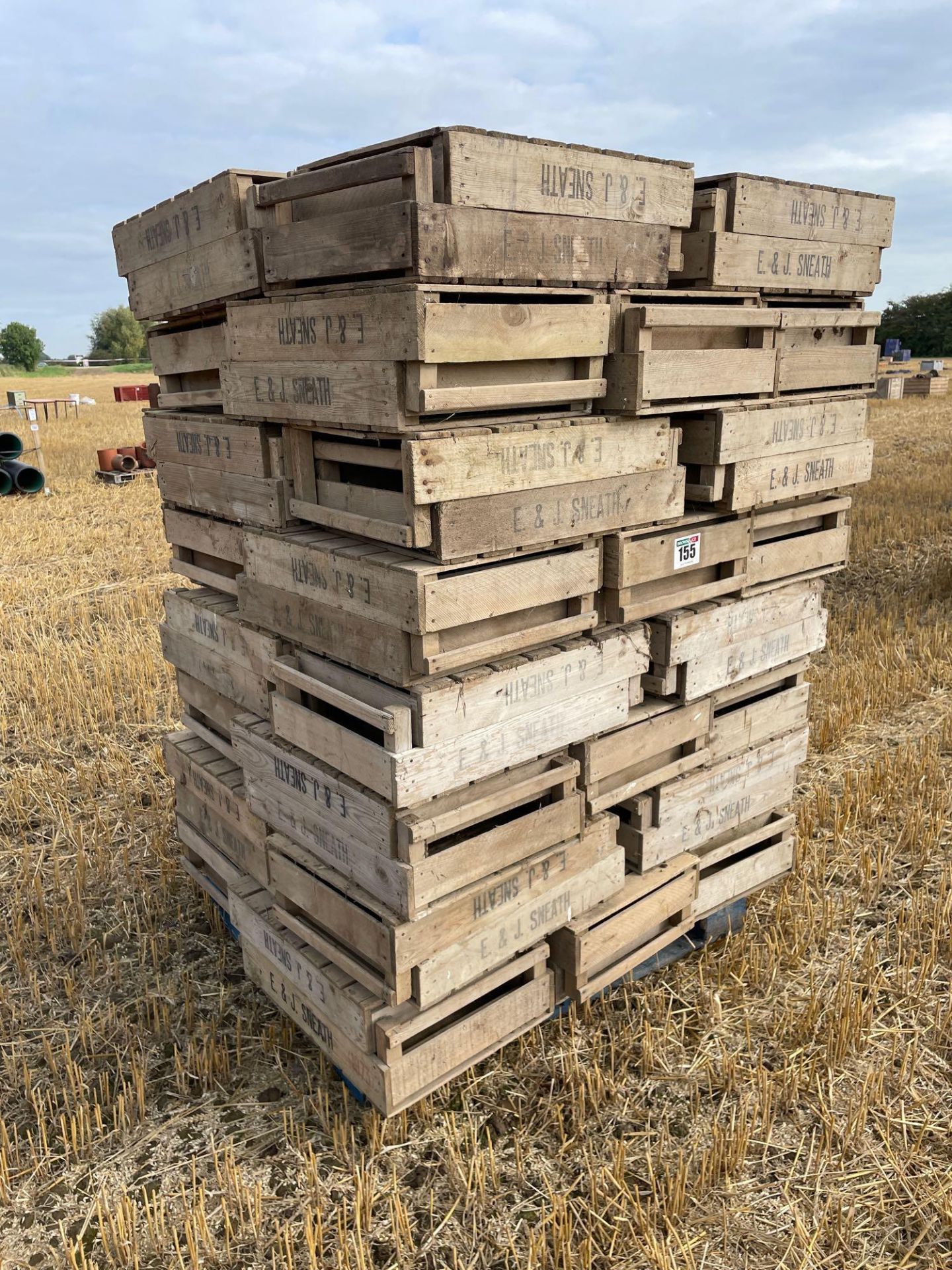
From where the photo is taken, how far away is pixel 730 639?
4.19 meters

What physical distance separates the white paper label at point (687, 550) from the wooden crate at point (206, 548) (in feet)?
5.82

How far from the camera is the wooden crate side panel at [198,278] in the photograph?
339cm

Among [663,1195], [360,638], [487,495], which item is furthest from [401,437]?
[663,1195]

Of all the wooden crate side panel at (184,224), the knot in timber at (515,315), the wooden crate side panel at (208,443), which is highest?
the wooden crate side panel at (184,224)

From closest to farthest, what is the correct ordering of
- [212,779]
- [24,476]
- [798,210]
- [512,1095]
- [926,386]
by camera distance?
[512,1095], [798,210], [212,779], [24,476], [926,386]

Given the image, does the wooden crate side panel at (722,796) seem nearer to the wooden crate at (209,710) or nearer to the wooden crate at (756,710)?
the wooden crate at (756,710)

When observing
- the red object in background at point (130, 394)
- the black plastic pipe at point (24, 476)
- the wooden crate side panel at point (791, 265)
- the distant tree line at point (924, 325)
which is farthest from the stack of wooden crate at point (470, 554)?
the distant tree line at point (924, 325)

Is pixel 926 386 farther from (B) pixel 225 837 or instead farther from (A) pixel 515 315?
(A) pixel 515 315

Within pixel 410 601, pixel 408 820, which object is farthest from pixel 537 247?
pixel 408 820

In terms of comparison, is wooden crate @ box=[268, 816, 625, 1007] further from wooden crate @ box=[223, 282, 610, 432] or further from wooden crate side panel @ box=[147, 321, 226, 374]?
wooden crate side panel @ box=[147, 321, 226, 374]

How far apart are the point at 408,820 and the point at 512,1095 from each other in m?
1.36

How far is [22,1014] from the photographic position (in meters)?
4.19

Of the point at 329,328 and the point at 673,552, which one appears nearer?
the point at 329,328

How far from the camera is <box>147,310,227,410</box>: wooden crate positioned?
3936 mm
